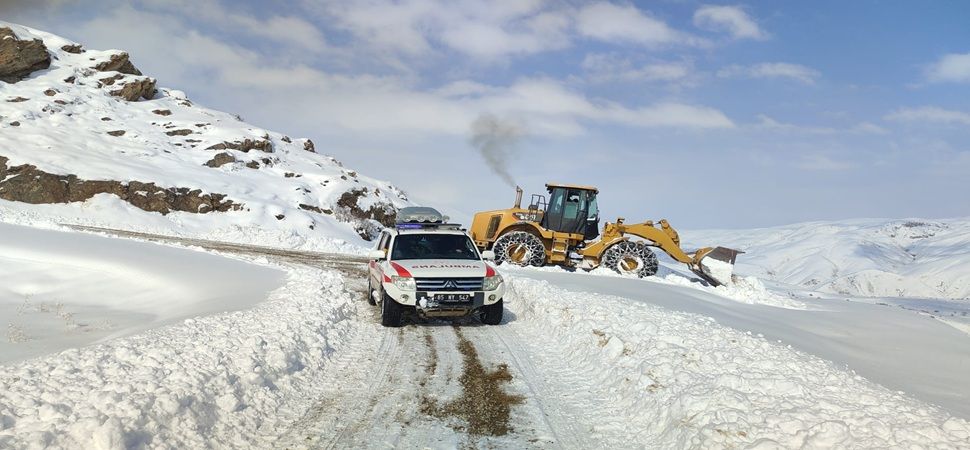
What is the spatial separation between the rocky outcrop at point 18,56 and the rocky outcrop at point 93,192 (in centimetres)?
1803

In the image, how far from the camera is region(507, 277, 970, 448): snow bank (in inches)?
178

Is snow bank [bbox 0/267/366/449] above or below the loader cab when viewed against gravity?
below

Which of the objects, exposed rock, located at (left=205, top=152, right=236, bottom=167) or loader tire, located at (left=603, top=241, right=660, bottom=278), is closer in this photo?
loader tire, located at (left=603, top=241, right=660, bottom=278)

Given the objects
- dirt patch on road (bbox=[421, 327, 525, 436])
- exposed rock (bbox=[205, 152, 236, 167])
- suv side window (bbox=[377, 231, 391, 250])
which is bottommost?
dirt patch on road (bbox=[421, 327, 525, 436])

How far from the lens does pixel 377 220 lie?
4212 cm

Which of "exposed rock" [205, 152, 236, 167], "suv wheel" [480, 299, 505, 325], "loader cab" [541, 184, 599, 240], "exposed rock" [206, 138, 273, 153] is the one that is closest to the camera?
"suv wheel" [480, 299, 505, 325]

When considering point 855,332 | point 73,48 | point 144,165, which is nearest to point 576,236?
point 855,332

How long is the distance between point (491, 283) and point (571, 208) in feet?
39.8

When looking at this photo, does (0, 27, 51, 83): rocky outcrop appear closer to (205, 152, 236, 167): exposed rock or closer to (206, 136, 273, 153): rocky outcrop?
(206, 136, 273, 153): rocky outcrop

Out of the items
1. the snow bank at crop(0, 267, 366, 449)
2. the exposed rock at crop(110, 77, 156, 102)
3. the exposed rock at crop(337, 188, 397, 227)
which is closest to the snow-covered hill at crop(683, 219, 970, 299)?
the exposed rock at crop(337, 188, 397, 227)

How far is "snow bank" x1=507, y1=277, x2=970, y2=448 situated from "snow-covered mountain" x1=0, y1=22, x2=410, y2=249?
21619mm

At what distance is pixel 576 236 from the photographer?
850 inches

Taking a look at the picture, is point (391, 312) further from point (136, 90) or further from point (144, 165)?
point (136, 90)

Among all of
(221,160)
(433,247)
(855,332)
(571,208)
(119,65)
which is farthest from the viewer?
(119,65)
